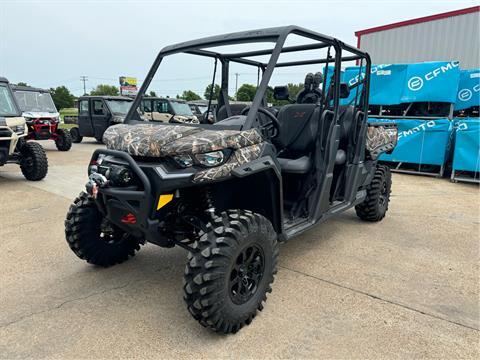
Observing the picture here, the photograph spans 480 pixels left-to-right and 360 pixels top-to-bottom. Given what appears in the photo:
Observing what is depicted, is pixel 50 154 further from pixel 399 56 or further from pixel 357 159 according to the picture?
pixel 399 56

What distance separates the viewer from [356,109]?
4125 mm

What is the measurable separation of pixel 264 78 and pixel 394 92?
747 cm

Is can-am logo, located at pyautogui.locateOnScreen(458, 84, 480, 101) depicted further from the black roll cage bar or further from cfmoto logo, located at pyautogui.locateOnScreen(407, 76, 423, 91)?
the black roll cage bar

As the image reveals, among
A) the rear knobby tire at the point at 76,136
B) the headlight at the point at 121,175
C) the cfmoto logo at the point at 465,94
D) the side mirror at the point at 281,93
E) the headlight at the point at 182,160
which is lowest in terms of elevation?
the rear knobby tire at the point at 76,136

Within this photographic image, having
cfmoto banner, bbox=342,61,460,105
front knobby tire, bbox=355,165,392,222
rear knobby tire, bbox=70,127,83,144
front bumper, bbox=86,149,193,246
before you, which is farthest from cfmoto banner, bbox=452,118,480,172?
rear knobby tire, bbox=70,127,83,144

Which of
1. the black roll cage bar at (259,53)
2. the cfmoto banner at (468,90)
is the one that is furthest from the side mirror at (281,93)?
the cfmoto banner at (468,90)

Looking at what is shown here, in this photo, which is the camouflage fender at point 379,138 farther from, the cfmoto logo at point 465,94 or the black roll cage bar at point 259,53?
the cfmoto logo at point 465,94

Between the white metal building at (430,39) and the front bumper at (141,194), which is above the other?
the white metal building at (430,39)

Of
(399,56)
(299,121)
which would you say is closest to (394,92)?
(399,56)

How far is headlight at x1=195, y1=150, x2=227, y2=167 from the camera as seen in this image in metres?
2.27

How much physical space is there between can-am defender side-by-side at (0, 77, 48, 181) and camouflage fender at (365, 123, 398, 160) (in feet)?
19.0

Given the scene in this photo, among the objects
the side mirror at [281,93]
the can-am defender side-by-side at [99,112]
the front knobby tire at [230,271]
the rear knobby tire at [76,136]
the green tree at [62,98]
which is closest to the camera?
the front knobby tire at [230,271]

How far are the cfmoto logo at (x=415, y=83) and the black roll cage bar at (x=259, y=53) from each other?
17.9 ft

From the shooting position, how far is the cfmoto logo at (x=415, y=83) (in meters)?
8.62
